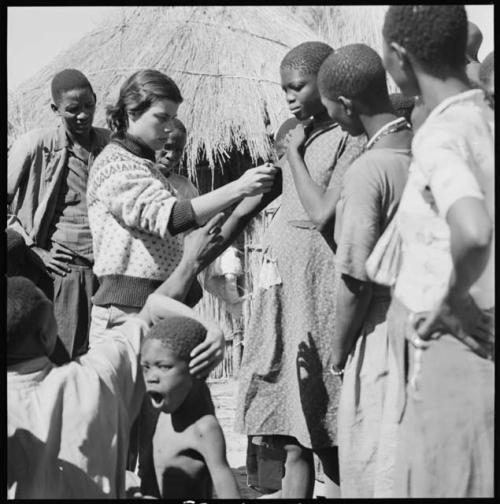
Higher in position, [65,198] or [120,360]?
[65,198]

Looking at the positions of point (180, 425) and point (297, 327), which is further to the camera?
point (297, 327)

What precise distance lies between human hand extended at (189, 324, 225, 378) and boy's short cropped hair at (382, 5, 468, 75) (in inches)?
44.9

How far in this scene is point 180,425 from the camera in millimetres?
3971

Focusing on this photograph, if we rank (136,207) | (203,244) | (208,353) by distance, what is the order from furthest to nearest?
(136,207)
(203,244)
(208,353)

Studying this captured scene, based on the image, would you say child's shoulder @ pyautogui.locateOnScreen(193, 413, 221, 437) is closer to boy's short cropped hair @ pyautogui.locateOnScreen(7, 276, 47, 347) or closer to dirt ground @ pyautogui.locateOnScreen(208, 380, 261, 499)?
boy's short cropped hair @ pyautogui.locateOnScreen(7, 276, 47, 347)

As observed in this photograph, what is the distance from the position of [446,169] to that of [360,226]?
68cm

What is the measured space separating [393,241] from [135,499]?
1.23 metres

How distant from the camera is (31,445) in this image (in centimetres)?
359

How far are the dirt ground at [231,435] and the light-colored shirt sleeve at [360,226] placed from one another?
1.45 meters

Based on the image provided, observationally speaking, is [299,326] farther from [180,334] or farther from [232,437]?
[232,437]

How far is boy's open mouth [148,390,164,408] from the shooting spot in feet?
12.8

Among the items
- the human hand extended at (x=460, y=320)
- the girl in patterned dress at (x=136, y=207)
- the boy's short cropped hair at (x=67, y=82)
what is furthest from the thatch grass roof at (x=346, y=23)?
the human hand extended at (x=460, y=320)

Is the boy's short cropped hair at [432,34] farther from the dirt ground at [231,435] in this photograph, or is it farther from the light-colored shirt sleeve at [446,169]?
the dirt ground at [231,435]

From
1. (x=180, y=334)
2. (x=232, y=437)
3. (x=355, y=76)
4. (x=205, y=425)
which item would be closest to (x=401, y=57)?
(x=355, y=76)
